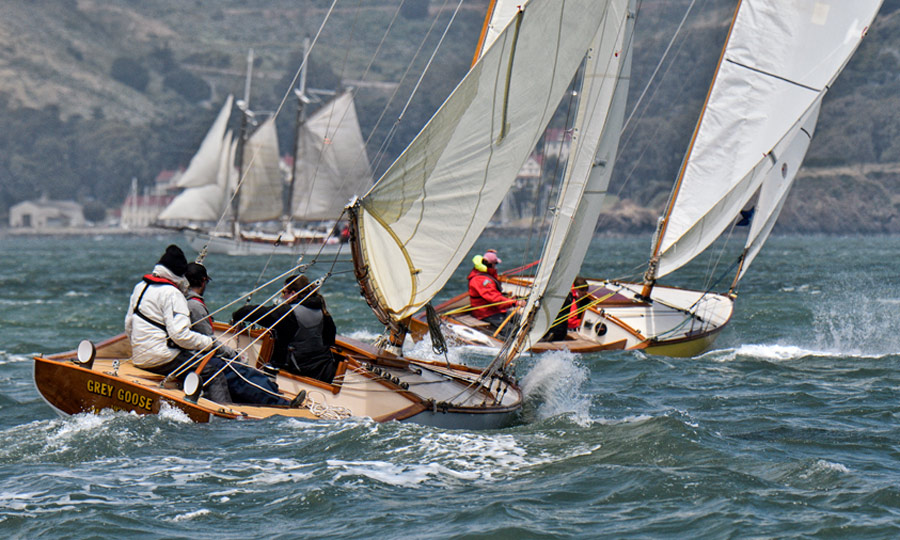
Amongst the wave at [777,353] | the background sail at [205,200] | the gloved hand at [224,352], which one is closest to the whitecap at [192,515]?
the gloved hand at [224,352]

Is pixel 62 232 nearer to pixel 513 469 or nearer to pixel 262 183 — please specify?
pixel 262 183

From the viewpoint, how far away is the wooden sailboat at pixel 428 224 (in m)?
11.3

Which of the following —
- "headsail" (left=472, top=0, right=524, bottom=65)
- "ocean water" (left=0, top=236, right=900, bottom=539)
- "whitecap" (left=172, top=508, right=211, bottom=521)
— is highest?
"headsail" (left=472, top=0, right=524, bottom=65)

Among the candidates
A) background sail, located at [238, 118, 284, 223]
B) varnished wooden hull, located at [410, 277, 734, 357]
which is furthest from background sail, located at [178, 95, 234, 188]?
varnished wooden hull, located at [410, 277, 734, 357]

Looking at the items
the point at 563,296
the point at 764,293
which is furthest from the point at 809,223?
the point at 563,296

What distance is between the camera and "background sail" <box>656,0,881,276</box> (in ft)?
70.7

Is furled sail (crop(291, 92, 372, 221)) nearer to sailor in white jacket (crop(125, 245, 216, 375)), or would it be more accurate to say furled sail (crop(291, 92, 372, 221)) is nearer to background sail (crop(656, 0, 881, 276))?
background sail (crop(656, 0, 881, 276))

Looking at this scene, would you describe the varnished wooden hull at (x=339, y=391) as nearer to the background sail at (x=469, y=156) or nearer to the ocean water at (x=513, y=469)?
the ocean water at (x=513, y=469)

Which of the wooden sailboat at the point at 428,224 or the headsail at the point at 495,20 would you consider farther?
the headsail at the point at 495,20

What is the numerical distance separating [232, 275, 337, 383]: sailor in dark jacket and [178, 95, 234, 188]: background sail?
6866 centimetres

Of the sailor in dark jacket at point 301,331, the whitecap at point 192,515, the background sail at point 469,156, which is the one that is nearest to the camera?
the whitecap at point 192,515

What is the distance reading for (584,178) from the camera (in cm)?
1387

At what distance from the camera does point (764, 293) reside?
35.7 metres

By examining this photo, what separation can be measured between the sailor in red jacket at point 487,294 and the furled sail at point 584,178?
6031 millimetres
